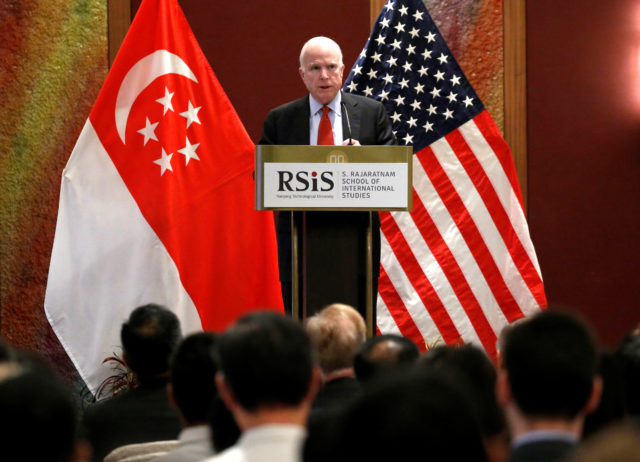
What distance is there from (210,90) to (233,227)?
2.73ft

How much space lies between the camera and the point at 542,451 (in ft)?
5.19

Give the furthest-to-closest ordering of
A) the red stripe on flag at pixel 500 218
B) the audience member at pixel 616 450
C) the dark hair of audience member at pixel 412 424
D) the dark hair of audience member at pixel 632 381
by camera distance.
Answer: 1. the red stripe on flag at pixel 500 218
2. the dark hair of audience member at pixel 632 381
3. the dark hair of audience member at pixel 412 424
4. the audience member at pixel 616 450

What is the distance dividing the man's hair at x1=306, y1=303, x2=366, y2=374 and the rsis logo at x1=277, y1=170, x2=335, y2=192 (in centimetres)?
102

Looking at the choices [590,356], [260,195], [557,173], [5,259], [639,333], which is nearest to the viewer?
[590,356]

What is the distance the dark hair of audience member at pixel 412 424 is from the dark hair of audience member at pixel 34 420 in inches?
14.4

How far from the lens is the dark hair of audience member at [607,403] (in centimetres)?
203

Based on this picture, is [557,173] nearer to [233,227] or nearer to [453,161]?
[453,161]

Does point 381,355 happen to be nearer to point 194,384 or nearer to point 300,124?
point 194,384

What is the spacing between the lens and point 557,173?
20.8 feet

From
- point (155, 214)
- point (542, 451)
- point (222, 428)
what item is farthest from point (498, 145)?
point (542, 451)

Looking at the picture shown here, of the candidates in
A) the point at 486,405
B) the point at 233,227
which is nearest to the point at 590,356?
the point at 486,405

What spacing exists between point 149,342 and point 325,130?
1.95 metres

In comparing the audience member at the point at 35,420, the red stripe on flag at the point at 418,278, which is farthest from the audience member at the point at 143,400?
the red stripe on flag at the point at 418,278

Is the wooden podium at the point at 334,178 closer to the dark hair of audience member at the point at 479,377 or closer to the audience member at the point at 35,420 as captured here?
the dark hair of audience member at the point at 479,377
